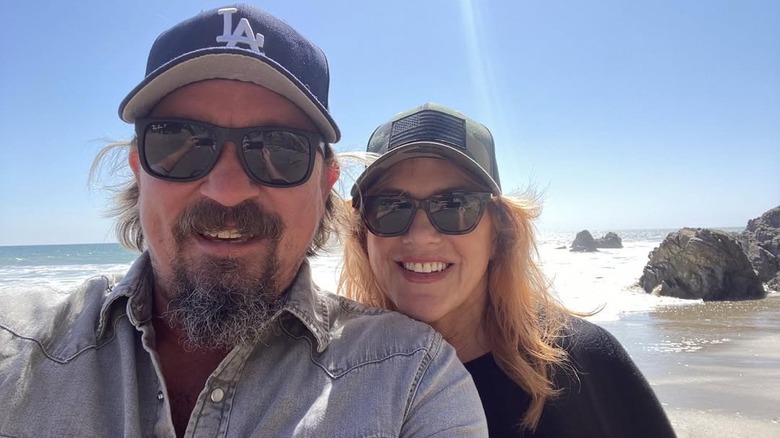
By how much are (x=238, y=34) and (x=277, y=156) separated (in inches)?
18.3

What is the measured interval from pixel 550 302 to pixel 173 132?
7.52 feet

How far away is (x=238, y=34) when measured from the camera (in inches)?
68.4

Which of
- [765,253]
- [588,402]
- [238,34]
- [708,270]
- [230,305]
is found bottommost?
[708,270]

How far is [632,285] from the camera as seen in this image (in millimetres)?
13828

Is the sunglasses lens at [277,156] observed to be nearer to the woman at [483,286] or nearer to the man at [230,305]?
the man at [230,305]

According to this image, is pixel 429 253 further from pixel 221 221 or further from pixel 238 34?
pixel 238 34

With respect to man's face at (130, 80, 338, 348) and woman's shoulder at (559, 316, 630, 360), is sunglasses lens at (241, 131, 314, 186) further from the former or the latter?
woman's shoulder at (559, 316, 630, 360)

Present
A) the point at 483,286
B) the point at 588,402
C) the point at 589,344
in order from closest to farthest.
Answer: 1. the point at 588,402
2. the point at 589,344
3. the point at 483,286

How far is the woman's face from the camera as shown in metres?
2.50


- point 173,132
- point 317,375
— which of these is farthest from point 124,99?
point 317,375

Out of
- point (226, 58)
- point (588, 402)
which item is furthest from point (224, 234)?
point (588, 402)

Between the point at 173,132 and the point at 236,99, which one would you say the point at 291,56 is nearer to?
the point at 236,99

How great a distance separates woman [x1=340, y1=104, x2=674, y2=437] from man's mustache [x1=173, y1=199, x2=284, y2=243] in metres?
0.82

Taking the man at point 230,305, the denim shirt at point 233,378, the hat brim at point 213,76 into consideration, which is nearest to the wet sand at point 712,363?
the denim shirt at point 233,378
